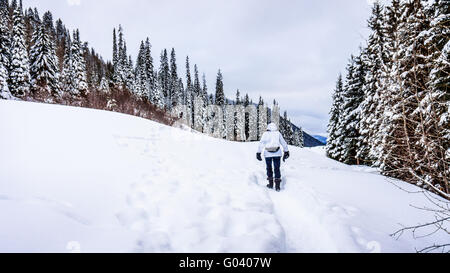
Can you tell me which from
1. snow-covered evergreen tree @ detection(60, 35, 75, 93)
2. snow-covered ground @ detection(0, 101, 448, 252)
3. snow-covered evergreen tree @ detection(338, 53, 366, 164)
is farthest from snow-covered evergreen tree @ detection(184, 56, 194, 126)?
snow-covered ground @ detection(0, 101, 448, 252)

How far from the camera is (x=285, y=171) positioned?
7043 millimetres

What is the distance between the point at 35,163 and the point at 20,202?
3.76 ft

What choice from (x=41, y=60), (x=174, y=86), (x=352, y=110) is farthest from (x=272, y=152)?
(x=174, y=86)

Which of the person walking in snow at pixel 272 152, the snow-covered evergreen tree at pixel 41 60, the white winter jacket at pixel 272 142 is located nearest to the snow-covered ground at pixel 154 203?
the person walking in snow at pixel 272 152

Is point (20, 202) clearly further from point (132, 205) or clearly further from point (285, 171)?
point (285, 171)

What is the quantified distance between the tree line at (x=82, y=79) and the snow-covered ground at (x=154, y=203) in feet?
26.6

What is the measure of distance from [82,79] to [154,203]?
1409 inches

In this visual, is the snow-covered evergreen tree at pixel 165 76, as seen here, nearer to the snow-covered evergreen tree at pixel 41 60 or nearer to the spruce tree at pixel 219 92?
the spruce tree at pixel 219 92

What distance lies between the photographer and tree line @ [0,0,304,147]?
530 inches

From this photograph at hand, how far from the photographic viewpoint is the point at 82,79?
31.1m

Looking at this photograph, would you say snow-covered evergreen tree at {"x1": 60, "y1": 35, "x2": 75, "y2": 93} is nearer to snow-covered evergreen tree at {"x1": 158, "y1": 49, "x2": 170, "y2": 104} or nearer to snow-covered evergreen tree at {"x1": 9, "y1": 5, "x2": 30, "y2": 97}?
snow-covered evergreen tree at {"x1": 9, "y1": 5, "x2": 30, "y2": 97}

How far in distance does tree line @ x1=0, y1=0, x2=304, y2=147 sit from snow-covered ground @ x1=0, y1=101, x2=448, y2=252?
810 cm

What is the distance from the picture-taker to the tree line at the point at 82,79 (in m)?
13.5
